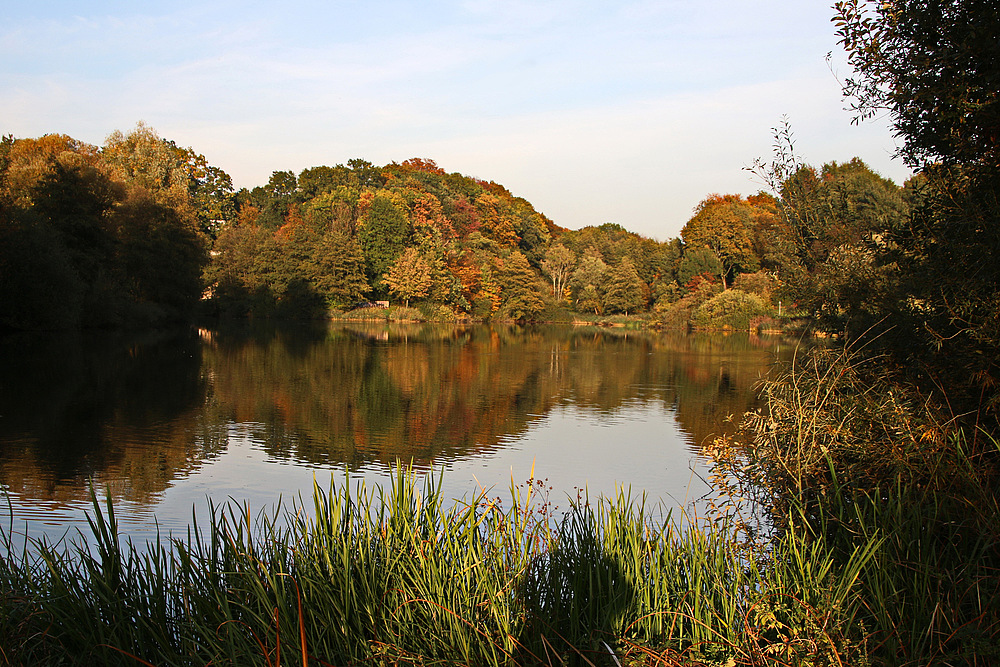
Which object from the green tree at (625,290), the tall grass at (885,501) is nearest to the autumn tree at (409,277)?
the green tree at (625,290)

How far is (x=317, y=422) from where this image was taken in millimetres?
13945

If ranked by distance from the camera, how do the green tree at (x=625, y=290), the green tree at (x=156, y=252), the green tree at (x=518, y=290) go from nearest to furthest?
the green tree at (x=156, y=252)
the green tree at (x=625, y=290)
the green tree at (x=518, y=290)

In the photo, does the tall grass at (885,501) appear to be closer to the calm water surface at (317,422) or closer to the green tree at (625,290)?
the calm water surface at (317,422)

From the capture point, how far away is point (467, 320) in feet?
202

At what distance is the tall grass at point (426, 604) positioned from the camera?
3.30 meters

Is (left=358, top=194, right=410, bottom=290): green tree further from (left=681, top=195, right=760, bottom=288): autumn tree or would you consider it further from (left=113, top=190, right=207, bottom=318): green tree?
(left=681, top=195, right=760, bottom=288): autumn tree

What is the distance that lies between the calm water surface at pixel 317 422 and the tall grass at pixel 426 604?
0.61 meters

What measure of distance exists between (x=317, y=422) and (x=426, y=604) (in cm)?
1084

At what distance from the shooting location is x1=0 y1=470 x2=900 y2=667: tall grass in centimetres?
330

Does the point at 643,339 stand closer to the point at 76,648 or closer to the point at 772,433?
the point at 772,433

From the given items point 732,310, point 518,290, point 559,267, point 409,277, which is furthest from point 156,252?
point 559,267

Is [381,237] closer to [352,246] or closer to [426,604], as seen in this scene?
[352,246]

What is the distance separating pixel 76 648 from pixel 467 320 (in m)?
58.2

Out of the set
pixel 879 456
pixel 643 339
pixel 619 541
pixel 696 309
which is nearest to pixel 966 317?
pixel 879 456
